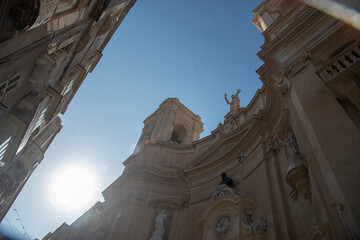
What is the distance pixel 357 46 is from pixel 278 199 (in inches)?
249

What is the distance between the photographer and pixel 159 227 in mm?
14766

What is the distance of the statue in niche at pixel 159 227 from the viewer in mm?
14252

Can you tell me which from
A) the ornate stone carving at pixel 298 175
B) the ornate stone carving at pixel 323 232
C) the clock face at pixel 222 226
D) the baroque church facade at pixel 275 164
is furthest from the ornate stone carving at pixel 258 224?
the ornate stone carving at pixel 323 232

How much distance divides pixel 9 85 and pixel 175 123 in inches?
757

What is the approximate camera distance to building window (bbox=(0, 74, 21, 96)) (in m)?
6.01

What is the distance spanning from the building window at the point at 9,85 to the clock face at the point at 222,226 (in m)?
10.1

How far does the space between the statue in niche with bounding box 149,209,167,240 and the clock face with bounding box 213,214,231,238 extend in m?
3.74

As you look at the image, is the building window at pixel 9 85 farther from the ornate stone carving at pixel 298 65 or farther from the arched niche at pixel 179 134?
the arched niche at pixel 179 134

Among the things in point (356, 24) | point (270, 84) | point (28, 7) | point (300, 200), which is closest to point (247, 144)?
point (270, 84)

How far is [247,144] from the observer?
14.5 meters

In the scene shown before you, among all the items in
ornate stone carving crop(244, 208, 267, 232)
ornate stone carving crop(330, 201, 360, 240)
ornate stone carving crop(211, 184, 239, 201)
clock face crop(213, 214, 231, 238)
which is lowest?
ornate stone carving crop(330, 201, 360, 240)

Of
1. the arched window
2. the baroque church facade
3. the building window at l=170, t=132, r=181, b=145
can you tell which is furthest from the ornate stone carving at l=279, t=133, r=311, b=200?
the arched window

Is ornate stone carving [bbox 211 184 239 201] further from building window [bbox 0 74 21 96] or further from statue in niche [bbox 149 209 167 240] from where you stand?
building window [bbox 0 74 21 96]

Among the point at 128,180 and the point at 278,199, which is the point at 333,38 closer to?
the point at 278,199
